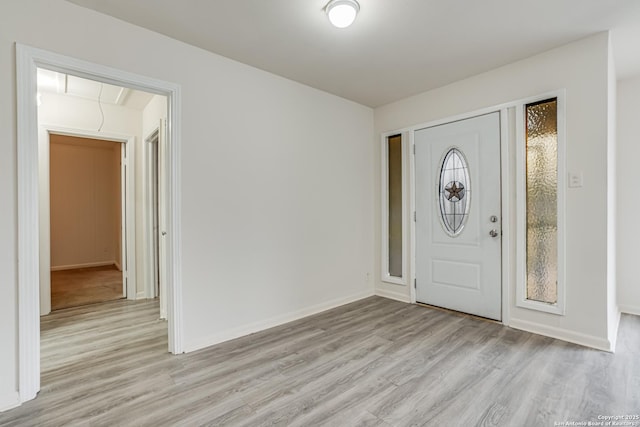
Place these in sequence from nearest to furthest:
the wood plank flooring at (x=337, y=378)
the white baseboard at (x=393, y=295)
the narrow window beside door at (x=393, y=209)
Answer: the wood plank flooring at (x=337, y=378) < the white baseboard at (x=393, y=295) < the narrow window beside door at (x=393, y=209)

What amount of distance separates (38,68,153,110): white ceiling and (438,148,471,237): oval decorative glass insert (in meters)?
3.72

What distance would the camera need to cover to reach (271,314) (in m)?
3.18

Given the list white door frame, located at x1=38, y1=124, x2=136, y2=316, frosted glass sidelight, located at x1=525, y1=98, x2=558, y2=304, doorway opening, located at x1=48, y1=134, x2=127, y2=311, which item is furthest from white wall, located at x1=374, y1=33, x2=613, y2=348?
doorway opening, located at x1=48, y1=134, x2=127, y2=311

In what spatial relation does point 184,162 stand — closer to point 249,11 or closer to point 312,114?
point 249,11

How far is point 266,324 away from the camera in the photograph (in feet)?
10.2

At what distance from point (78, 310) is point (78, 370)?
1817 mm

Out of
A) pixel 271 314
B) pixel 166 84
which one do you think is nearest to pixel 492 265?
pixel 271 314

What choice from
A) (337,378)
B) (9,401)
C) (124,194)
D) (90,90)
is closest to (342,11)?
(337,378)

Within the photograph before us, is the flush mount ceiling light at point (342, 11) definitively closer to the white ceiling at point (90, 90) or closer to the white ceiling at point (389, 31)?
the white ceiling at point (389, 31)

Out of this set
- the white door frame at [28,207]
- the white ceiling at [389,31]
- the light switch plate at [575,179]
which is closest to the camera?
the white door frame at [28,207]

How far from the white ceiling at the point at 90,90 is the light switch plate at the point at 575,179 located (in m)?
4.57

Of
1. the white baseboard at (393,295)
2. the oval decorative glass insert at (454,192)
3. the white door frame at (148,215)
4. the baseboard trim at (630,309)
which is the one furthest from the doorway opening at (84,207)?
the baseboard trim at (630,309)

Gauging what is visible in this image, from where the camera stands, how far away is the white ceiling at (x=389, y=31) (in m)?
2.14

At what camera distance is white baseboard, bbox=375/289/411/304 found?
3931mm
